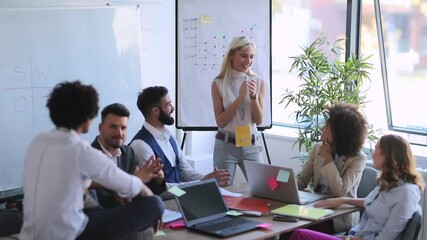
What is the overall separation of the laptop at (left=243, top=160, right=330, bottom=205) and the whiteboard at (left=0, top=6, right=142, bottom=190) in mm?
1306

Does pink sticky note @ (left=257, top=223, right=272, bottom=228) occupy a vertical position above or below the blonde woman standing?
below

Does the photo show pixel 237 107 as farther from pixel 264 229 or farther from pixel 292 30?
pixel 292 30

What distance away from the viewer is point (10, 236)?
9.14ft

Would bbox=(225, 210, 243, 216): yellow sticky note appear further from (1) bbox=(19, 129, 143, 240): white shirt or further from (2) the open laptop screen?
(1) bbox=(19, 129, 143, 240): white shirt

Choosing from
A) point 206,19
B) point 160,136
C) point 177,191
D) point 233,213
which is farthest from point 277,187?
point 206,19

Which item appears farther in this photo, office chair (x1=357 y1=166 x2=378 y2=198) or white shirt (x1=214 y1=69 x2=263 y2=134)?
Answer: white shirt (x1=214 y1=69 x2=263 y2=134)

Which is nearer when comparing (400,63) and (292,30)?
(400,63)

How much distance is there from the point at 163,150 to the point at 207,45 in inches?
59.9

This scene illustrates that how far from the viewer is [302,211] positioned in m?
3.14

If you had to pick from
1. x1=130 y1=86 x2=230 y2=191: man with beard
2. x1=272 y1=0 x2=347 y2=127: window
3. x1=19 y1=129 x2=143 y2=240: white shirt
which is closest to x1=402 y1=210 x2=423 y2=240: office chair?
x1=130 y1=86 x2=230 y2=191: man with beard

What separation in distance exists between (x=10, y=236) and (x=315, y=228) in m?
1.64

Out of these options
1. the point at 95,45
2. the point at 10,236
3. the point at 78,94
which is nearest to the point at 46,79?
the point at 95,45

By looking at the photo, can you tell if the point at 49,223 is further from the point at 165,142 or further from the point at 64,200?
the point at 165,142

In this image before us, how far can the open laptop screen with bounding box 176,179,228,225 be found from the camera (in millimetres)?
2900
